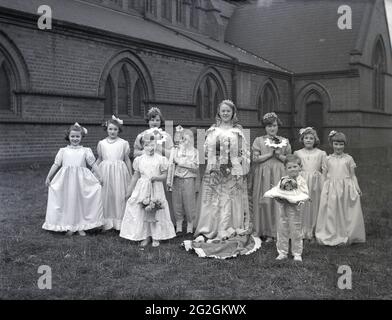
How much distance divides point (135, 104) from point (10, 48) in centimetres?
532

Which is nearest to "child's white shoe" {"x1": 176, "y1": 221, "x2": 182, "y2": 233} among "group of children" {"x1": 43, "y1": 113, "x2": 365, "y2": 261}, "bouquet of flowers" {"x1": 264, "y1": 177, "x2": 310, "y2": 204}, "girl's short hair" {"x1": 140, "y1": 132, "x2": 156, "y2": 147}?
"group of children" {"x1": 43, "y1": 113, "x2": 365, "y2": 261}

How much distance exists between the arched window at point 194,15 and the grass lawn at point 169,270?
21.1 m

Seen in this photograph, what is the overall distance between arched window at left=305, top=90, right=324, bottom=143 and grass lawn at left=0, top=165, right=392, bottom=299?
1997 centimetres

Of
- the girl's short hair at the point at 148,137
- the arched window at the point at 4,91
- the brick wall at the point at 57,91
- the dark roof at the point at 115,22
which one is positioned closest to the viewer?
the girl's short hair at the point at 148,137

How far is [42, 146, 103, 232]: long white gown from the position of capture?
6.51 meters

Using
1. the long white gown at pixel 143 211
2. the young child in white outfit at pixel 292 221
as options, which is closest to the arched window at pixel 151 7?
the long white gown at pixel 143 211

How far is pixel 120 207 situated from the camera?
6.85m

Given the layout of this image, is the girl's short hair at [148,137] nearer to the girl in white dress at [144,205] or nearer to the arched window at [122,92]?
the girl in white dress at [144,205]

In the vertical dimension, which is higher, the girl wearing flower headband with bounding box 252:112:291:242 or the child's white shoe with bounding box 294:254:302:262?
the girl wearing flower headband with bounding box 252:112:291:242

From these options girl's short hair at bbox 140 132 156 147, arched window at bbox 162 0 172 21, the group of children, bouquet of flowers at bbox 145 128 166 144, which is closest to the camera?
the group of children

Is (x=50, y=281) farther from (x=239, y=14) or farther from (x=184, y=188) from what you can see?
(x=239, y=14)

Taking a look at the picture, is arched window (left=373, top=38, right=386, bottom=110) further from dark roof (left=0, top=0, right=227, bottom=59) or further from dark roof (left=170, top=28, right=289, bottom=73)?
dark roof (left=0, top=0, right=227, bottom=59)

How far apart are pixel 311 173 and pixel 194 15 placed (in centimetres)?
2145

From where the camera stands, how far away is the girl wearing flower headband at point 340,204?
20.7 feet
